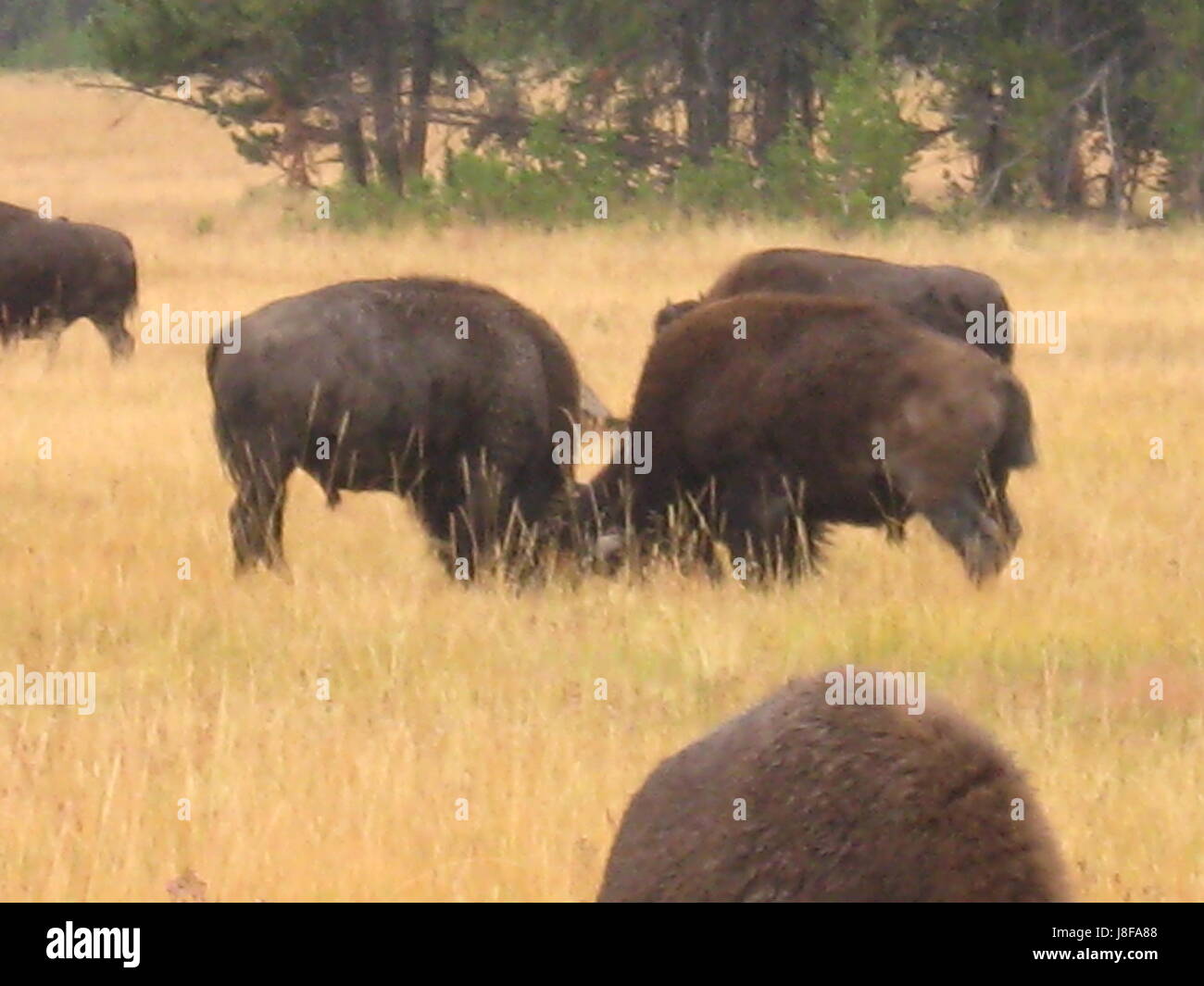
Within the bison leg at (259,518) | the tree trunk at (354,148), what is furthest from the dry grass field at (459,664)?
the tree trunk at (354,148)

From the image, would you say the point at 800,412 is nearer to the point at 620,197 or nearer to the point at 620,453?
the point at 620,453

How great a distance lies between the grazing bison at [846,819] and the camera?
3299 mm

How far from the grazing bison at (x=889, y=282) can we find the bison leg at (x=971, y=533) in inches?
157

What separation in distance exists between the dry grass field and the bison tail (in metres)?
0.47

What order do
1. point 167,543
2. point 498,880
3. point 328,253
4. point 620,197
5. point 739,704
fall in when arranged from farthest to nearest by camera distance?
1. point 620,197
2. point 328,253
3. point 167,543
4. point 739,704
5. point 498,880

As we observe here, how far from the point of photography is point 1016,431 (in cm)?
879

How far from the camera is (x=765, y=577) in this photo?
8781 millimetres

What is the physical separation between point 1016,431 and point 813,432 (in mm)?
809

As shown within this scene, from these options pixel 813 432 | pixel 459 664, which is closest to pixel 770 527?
pixel 813 432

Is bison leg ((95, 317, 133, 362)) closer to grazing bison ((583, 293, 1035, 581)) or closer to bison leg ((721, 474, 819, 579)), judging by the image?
grazing bison ((583, 293, 1035, 581))
